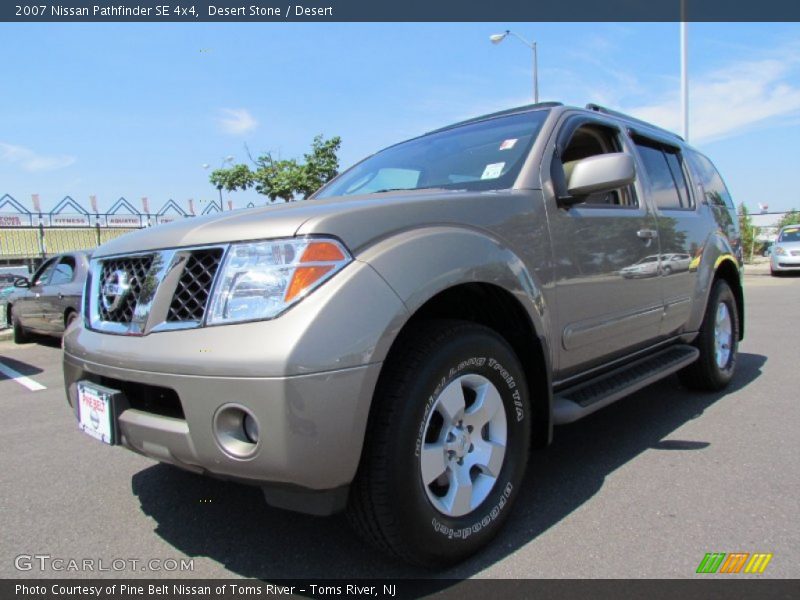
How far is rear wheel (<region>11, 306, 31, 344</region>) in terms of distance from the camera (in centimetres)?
965

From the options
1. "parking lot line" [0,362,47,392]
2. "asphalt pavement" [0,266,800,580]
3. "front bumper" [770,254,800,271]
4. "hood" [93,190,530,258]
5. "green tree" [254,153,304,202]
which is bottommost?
"parking lot line" [0,362,47,392]

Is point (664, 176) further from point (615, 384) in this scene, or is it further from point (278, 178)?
point (278, 178)

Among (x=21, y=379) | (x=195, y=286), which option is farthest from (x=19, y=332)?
(x=195, y=286)

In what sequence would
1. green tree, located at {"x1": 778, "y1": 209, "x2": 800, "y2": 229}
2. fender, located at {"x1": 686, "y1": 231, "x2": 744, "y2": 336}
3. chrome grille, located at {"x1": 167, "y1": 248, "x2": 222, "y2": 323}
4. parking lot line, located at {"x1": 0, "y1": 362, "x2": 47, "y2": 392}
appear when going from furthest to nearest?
green tree, located at {"x1": 778, "y1": 209, "x2": 800, "y2": 229} < parking lot line, located at {"x1": 0, "y1": 362, "x2": 47, "y2": 392} < fender, located at {"x1": 686, "y1": 231, "x2": 744, "y2": 336} < chrome grille, located at {"x1": 167, "y1": 248, "x2": 222, "y2": 323}

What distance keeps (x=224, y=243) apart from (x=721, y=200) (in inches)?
173

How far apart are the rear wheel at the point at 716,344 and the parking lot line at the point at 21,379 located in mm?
5886

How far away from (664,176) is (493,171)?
5.98 ft

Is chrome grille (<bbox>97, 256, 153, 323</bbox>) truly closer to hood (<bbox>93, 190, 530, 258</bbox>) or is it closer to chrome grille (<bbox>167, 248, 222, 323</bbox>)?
hood (<bbox>93, 190, 530, 258</bbox>)

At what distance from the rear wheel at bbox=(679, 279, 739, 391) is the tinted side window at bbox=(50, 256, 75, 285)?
7.52 meters

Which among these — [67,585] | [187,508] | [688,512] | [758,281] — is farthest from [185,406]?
[758,281]

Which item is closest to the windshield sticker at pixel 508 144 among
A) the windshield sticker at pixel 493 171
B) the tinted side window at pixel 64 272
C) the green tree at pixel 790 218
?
the windshield sticker at pixel 493 171

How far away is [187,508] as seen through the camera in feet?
8.94

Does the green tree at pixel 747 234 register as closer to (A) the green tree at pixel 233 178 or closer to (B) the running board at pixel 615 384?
(A) the green tree at pixel 233 178

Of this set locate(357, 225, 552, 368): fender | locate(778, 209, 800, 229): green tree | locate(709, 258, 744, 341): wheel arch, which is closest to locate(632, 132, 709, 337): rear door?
locate(709, 258, 744, 341): wheel arch
